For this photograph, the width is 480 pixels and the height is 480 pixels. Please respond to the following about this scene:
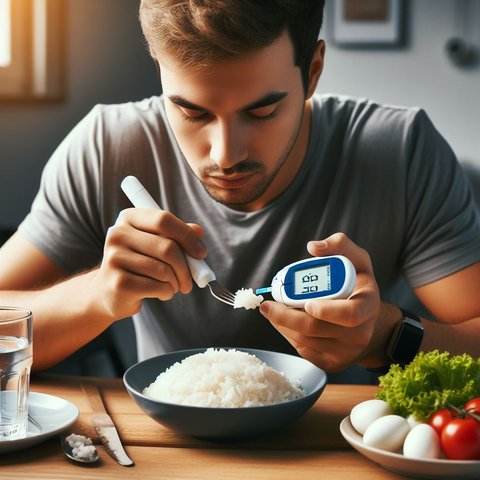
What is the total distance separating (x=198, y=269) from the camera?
49.5 inches

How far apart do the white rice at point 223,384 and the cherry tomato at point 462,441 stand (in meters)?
0.27

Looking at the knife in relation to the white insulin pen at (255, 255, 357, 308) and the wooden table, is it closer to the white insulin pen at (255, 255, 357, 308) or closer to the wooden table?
the wooden table

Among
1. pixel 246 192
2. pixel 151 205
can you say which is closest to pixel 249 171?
pixel 246 192

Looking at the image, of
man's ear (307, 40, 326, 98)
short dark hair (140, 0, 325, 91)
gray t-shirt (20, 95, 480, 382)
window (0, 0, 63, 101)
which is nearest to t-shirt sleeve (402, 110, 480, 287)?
gray t-shirt (20, 95, 480, 382)

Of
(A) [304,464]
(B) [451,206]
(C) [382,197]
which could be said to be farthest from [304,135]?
(A) [304,464]

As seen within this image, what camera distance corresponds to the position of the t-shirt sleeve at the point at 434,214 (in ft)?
5.65

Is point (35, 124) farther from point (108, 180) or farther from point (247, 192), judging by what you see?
point (247, 192)

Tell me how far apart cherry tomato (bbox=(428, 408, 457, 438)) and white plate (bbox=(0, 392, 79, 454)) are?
52cm

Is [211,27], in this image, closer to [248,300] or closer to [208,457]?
[248,300]

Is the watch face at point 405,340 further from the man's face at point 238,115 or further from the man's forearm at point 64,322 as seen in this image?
the man's forearm at point 64,322

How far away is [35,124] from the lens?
3170mm

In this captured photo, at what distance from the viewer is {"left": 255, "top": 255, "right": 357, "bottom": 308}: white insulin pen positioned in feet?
3.67

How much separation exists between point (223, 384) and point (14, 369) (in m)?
0.30

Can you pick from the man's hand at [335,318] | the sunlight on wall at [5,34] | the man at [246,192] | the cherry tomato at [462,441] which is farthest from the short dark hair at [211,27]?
the sunlight on wall at [5,34]
